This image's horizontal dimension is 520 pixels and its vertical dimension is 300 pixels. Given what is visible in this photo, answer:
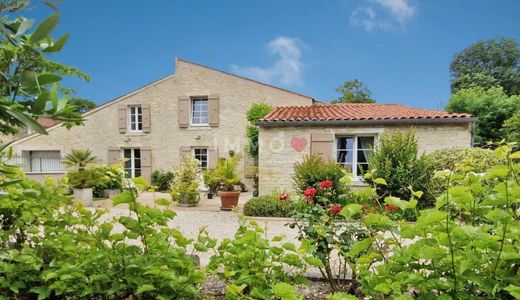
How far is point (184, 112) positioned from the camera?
48.8ft

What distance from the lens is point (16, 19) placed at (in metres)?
1.10

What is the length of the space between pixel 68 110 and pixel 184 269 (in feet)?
4.58

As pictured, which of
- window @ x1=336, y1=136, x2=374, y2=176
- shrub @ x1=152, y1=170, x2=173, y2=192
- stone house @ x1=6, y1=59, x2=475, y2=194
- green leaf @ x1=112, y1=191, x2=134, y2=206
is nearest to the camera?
green leaf @ x1=112, y1=191, x2=134, y2=206

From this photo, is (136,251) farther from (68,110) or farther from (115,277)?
(68,110)

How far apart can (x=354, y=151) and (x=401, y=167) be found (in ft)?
7.32

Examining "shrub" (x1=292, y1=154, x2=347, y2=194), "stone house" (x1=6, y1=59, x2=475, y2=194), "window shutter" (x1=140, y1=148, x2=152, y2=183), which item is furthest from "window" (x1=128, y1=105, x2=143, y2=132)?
"shrub" (x1=292, y1=154, x2=347, y2=194)

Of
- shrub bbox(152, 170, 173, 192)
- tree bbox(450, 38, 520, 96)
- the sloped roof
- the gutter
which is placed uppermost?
tree bbox(450, 38, 520, 96)

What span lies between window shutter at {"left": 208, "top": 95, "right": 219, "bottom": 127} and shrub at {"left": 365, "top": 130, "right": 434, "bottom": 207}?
838cm

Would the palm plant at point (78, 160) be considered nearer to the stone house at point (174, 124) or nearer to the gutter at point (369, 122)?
the stone house at point (174, 124)

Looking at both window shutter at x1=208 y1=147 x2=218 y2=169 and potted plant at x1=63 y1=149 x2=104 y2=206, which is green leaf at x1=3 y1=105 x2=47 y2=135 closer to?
potted plant at x1=63 y1=149 x2=104 y2=206

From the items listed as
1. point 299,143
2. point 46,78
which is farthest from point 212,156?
point 46,78

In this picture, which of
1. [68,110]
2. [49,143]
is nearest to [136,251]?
[68,110]

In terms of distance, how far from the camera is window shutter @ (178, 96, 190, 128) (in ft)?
48.7

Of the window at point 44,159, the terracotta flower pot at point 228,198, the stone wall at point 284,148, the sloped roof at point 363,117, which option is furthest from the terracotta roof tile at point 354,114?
the window at point 44,159
